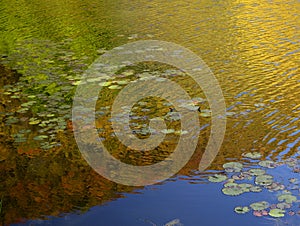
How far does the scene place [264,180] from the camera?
186 inches

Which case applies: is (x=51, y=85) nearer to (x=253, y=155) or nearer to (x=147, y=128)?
(x=147, y=128)

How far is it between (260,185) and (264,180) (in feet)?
0.32

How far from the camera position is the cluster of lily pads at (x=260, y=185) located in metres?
4.28

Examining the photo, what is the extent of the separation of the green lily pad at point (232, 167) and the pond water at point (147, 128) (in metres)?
0.02

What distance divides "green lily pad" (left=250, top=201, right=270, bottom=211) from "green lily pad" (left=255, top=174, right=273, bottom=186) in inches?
12.4

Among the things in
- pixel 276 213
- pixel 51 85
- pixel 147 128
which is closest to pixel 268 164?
pixel 276 213

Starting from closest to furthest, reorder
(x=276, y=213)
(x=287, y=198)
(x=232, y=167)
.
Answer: (x=276, y=213), (x=287, y=198), (x=232, y=167)

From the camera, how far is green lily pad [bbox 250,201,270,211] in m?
4.31

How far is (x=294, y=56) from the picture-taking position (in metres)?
8.68

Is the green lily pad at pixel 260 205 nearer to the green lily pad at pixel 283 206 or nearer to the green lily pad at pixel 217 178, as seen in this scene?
the green lily pad at pixel 283 206

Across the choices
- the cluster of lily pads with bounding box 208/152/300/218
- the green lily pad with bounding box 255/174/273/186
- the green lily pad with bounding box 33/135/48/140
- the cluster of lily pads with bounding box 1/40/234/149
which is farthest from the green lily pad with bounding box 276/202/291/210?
the green lily pad with bounding box 33/135/48/140

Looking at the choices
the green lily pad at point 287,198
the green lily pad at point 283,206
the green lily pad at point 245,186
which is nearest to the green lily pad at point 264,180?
the green lily pad at point 245,186

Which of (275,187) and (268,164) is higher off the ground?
(268,164)

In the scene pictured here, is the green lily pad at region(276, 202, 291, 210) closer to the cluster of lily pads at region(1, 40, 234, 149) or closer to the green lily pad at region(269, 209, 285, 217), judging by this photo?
the green lily pad at region(269, 209, 285, 217)
